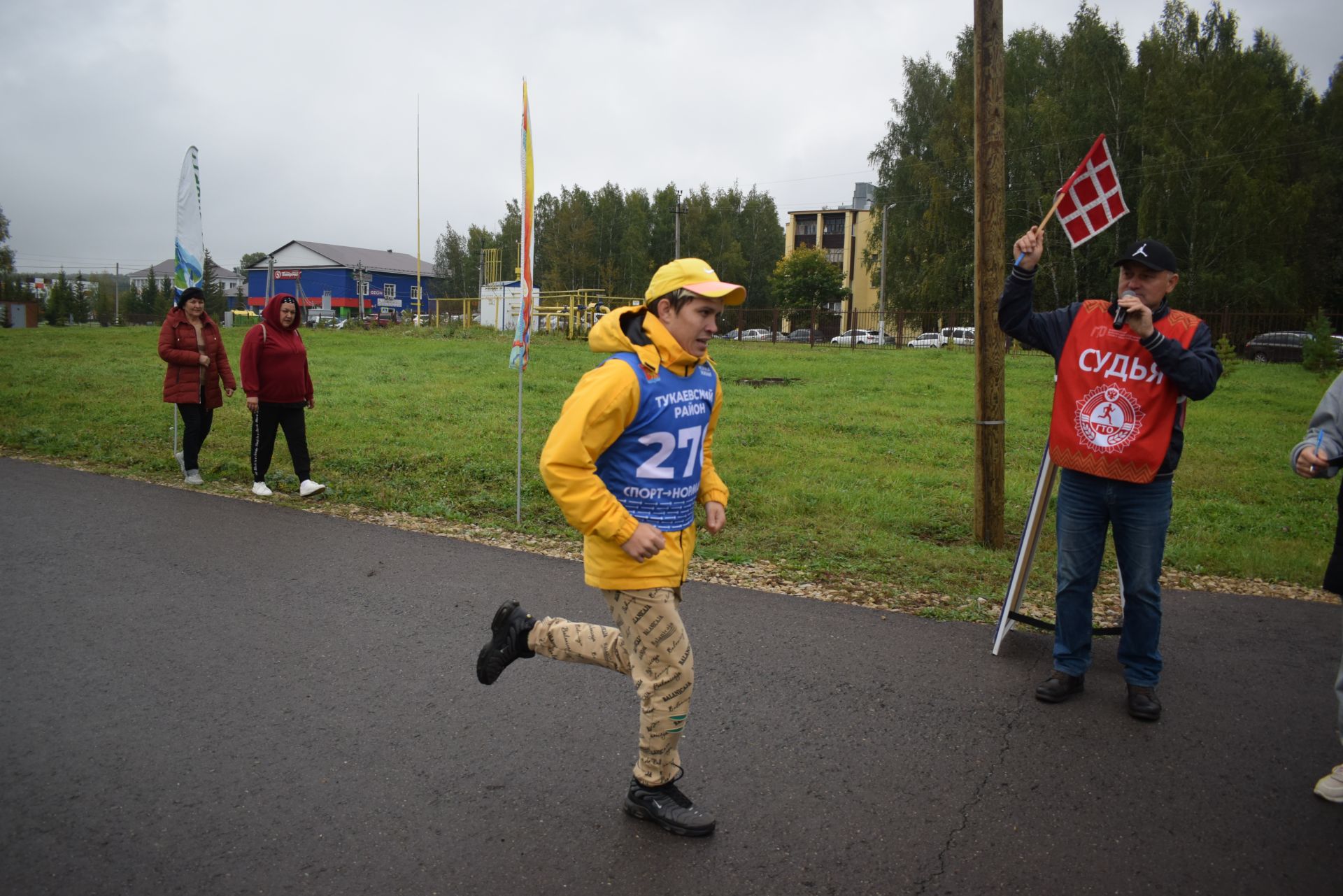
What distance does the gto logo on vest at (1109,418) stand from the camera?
161 inches

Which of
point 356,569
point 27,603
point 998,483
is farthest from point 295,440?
point 998,483

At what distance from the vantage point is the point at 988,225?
650 cm

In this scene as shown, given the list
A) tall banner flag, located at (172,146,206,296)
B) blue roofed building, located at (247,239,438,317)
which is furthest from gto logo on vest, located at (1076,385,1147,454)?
blue roofed building, located at (247,239,438,317)

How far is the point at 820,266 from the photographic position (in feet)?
211

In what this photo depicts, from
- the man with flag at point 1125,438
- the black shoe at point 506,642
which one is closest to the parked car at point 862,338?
the man with flag at point 1125,438

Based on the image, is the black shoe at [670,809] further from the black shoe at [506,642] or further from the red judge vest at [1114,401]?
the red judge vest at [1114,401]

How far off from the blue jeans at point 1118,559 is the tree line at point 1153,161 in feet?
102

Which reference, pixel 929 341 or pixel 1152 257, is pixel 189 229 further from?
pixel 929 341

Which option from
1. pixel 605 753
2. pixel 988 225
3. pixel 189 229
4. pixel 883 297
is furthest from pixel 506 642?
pixel 883 297

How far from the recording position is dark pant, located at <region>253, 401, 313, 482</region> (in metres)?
8.81

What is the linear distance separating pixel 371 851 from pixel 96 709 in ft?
6.01

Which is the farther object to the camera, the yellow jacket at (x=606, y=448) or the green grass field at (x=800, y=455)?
the green grass field at (x=800, y=455)

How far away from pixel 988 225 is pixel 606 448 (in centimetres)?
445

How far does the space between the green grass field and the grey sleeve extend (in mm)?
2836
